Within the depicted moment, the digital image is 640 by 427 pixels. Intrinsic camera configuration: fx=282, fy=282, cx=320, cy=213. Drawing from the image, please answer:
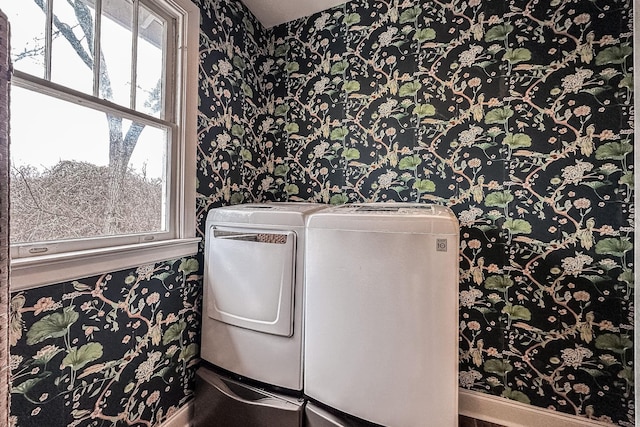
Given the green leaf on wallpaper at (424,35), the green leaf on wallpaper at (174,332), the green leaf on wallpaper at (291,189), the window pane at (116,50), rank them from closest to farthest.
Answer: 1. the window pane at (116,50)
2. the green leaf on wallpaper at (174,332)
3. the green leaf on wallpaper at (424,35)
4. the green leaf on wallpaper at (291,189)

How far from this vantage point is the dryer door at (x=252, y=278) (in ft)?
4.37

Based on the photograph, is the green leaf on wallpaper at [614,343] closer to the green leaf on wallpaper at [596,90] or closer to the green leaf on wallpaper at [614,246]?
the green leaf on wallpaper at [614,246]

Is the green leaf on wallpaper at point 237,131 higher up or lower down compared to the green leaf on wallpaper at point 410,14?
lower down

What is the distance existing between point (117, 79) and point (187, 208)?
2.19 feet

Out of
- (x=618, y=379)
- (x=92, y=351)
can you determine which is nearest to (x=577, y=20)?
(x=618, y=379)

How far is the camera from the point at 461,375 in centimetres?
163

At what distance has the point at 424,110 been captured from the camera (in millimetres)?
1729

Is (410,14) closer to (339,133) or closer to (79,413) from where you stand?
(339,133)

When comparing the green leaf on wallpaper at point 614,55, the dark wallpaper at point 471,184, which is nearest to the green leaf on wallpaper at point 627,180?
the dark wallpaper at point 471,184

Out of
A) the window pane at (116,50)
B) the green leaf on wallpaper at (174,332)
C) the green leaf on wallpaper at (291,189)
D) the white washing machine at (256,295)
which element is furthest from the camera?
the green leaf on wallpaper at (291,189)

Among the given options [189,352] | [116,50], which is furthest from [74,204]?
[189,352]

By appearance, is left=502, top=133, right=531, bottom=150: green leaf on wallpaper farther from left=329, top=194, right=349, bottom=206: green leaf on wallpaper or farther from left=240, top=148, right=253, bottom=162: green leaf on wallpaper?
left=240, top=148, right=253, bottom=162: green leaf on wallpaper

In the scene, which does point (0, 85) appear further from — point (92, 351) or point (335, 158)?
point (335, 158)

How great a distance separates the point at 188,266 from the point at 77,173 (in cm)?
67
